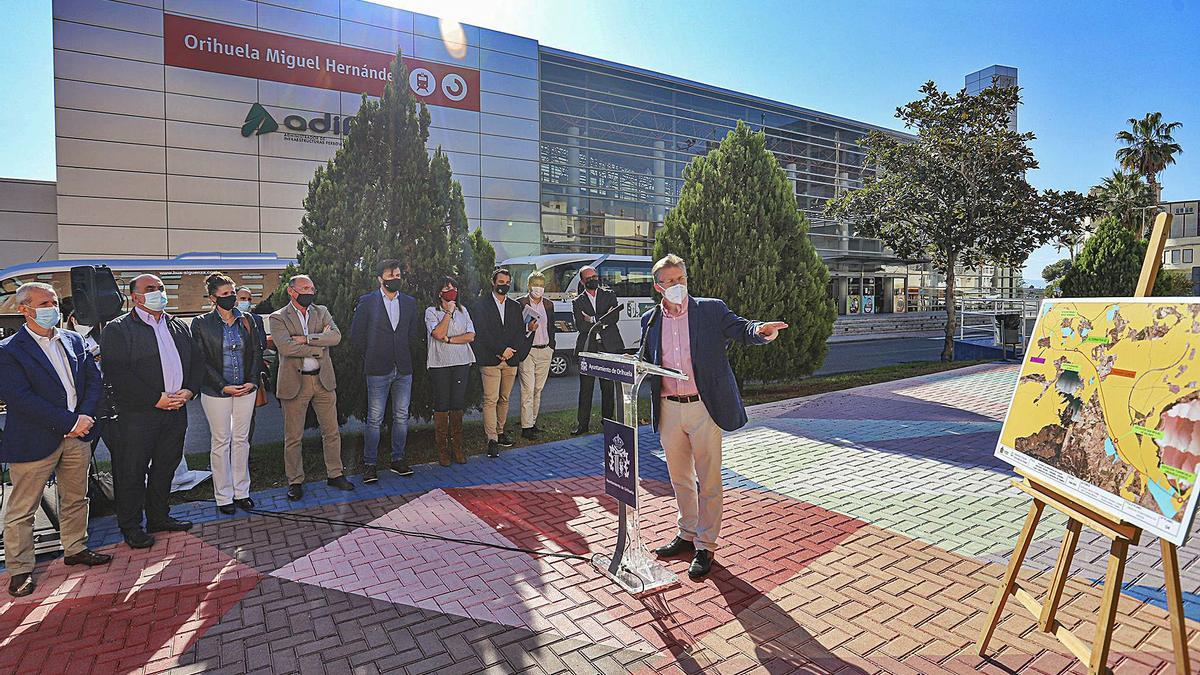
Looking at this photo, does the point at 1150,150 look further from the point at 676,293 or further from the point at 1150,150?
the point at 676,293

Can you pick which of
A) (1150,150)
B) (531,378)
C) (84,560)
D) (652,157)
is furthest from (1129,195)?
(84,560)

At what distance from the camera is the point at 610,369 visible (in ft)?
13.1

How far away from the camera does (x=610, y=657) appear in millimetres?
3268

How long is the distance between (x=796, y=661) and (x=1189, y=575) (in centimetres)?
294

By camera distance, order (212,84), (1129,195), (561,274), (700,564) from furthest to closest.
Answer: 1. (1129,195)
2. (212,84)
3. (561,274)
4. (700,564)

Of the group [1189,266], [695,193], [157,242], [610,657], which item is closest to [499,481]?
[610,657]

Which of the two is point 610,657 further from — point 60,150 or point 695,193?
point 60,150

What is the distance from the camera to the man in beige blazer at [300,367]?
5.75m

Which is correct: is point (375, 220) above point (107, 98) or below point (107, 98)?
below

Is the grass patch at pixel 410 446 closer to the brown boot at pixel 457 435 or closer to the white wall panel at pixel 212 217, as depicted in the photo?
the brown boot at pixel 457 435

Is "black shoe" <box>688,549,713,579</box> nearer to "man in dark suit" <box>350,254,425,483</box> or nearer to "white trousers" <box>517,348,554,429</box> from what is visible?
"man in dark suit" <box>350,254,425,483</box>

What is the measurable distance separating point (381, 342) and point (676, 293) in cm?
335

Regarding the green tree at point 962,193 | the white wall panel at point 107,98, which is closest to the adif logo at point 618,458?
the green tree at point 962,193

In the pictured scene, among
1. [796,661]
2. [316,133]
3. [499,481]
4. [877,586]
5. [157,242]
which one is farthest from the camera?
[316,133]
